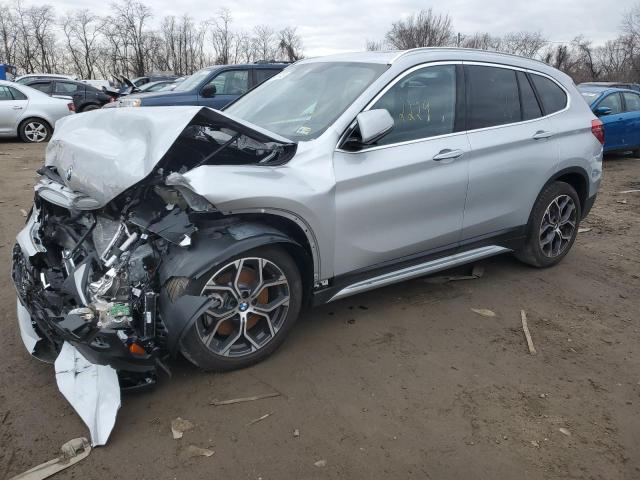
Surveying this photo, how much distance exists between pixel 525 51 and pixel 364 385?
209 feet

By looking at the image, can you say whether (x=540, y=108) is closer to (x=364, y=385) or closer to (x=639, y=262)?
(x=639, y=262)

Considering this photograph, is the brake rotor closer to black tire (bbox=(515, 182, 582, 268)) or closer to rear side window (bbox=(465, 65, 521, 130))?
rear side window (bbox=(465, 65, 521, 130))

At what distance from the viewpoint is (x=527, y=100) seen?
4.32 meters

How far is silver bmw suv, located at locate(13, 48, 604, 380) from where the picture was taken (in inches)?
106

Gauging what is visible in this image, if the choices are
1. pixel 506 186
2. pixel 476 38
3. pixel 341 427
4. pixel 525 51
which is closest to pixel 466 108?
pixel 506 186

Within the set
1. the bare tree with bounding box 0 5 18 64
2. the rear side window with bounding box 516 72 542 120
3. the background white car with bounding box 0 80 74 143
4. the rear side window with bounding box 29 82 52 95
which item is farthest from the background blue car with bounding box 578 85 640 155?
the bare tree with bounding box 0 5 18 64

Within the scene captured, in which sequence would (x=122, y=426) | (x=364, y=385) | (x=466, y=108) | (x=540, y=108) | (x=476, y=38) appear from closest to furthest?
(x=122, y=426), (x=364, y=385), (x=466, y=108), (x=540, y=108), (x=476, y=38)

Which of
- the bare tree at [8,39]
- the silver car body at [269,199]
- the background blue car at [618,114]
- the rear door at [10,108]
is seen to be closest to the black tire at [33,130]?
the rear door at [10,108]

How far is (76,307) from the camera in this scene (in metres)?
2.67

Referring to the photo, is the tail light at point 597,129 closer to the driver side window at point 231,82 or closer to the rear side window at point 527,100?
the rear side window at point 527,100

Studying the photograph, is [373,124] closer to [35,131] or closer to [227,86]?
[227,86]

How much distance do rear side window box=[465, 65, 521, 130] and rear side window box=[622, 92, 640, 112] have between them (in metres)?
8.36

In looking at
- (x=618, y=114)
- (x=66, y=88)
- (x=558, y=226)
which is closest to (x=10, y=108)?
(x=66, y=88)

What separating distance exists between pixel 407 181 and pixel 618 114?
372 inches
